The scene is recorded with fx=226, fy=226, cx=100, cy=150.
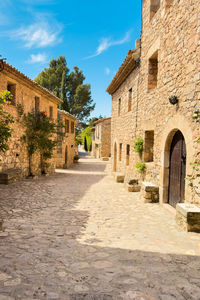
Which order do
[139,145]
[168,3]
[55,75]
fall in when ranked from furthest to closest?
[55,75]
[139,145]
[168,3]

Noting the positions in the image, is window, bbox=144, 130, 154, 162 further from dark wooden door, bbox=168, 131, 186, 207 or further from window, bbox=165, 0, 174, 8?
window, bbox=165, 0, 174, 8

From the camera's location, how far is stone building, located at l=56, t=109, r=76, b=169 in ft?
60.8

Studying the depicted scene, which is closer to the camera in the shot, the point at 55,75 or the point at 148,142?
the point at 148,142

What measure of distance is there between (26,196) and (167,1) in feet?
22.7

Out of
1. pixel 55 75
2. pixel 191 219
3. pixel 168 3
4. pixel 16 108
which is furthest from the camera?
pixel 55 75

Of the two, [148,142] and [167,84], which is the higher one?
[167,84]

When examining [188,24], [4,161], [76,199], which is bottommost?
[76,199]

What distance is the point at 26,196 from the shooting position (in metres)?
7.00

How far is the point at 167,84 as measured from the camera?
19.6 feet

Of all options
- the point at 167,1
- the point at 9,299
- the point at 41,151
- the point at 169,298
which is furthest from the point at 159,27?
the point at 41,151

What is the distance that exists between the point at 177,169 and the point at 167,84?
7.37 feet

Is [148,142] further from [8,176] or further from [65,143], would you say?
[65,143]

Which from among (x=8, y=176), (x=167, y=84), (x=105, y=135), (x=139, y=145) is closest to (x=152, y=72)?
(x=167, y=84)

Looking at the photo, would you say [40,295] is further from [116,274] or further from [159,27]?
[159,27]
